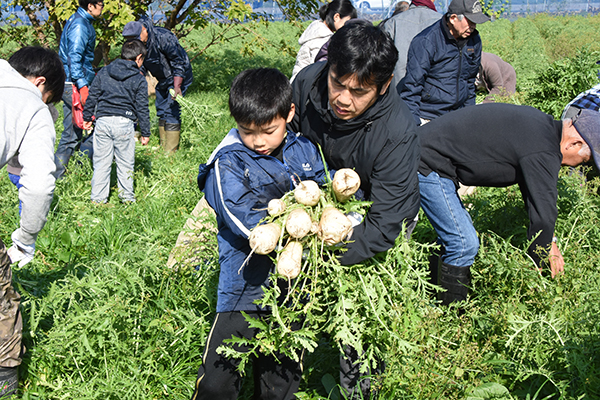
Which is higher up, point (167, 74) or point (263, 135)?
point (263, 135)

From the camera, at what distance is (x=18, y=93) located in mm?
2188

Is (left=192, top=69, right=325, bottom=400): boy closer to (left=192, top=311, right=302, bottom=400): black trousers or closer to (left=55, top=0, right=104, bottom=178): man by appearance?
(left=192, top=311, right=302, bottom=400): black trousers

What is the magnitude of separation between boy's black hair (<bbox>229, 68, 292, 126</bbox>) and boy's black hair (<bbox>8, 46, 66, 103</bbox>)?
1273mm

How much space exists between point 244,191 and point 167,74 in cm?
478

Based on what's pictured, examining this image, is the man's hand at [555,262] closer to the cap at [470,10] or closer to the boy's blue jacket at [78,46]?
the cap at [470,10]

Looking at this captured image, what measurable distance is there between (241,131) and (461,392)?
5.50ft

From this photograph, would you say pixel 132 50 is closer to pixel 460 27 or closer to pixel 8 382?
pixel 460 27

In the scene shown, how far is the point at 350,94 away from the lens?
77.7 inches

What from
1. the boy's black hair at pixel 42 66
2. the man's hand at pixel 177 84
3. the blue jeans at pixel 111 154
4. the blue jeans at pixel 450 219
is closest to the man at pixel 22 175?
the boy's black hair at pixel 42 66

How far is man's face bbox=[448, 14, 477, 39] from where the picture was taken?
3.80m

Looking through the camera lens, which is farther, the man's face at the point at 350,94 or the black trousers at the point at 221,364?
the black trousers at the point at 221,364

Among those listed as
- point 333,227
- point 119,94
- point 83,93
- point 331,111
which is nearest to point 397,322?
point 333,227

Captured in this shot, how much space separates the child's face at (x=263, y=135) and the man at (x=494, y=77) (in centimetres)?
507

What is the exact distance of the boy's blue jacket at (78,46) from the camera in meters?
5.23
